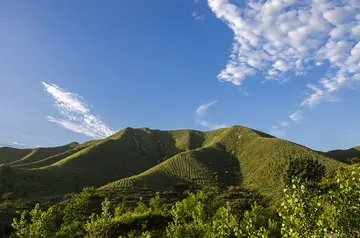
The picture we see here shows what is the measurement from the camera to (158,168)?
132 m

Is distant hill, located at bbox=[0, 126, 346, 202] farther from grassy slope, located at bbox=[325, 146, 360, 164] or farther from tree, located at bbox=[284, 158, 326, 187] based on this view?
grassy slope, located at bbox=[325, 146, 360, 164]

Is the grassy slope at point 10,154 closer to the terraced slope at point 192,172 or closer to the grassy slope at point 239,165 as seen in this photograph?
the terraced slope at point 192,172

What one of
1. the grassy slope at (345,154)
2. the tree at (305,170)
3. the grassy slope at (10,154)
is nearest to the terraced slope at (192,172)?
the tree at (305,170)

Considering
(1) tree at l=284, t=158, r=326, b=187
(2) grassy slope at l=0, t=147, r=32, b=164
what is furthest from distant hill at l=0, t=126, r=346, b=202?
(1) tree at l=284, t=158, r=326, b=187

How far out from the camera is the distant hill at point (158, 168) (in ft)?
328

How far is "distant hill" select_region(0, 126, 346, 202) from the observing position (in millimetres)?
99875

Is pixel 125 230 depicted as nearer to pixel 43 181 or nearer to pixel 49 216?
pixel 49 216

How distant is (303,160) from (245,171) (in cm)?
6177

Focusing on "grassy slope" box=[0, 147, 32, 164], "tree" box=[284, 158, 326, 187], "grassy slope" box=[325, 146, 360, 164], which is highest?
"grassy slope" box=[0, 147, 32, 164]

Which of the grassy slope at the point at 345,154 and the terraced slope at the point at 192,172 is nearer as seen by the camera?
the terraced slope at the point at 192,172

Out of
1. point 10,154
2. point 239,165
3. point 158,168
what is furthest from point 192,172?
point 10,154

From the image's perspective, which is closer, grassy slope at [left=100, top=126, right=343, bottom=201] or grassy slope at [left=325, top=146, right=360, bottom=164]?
grassy slope at [left=100, top=126, right=343, bottom=201]

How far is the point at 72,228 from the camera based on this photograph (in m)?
34.4

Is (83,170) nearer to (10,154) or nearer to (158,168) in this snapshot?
(158,168)
